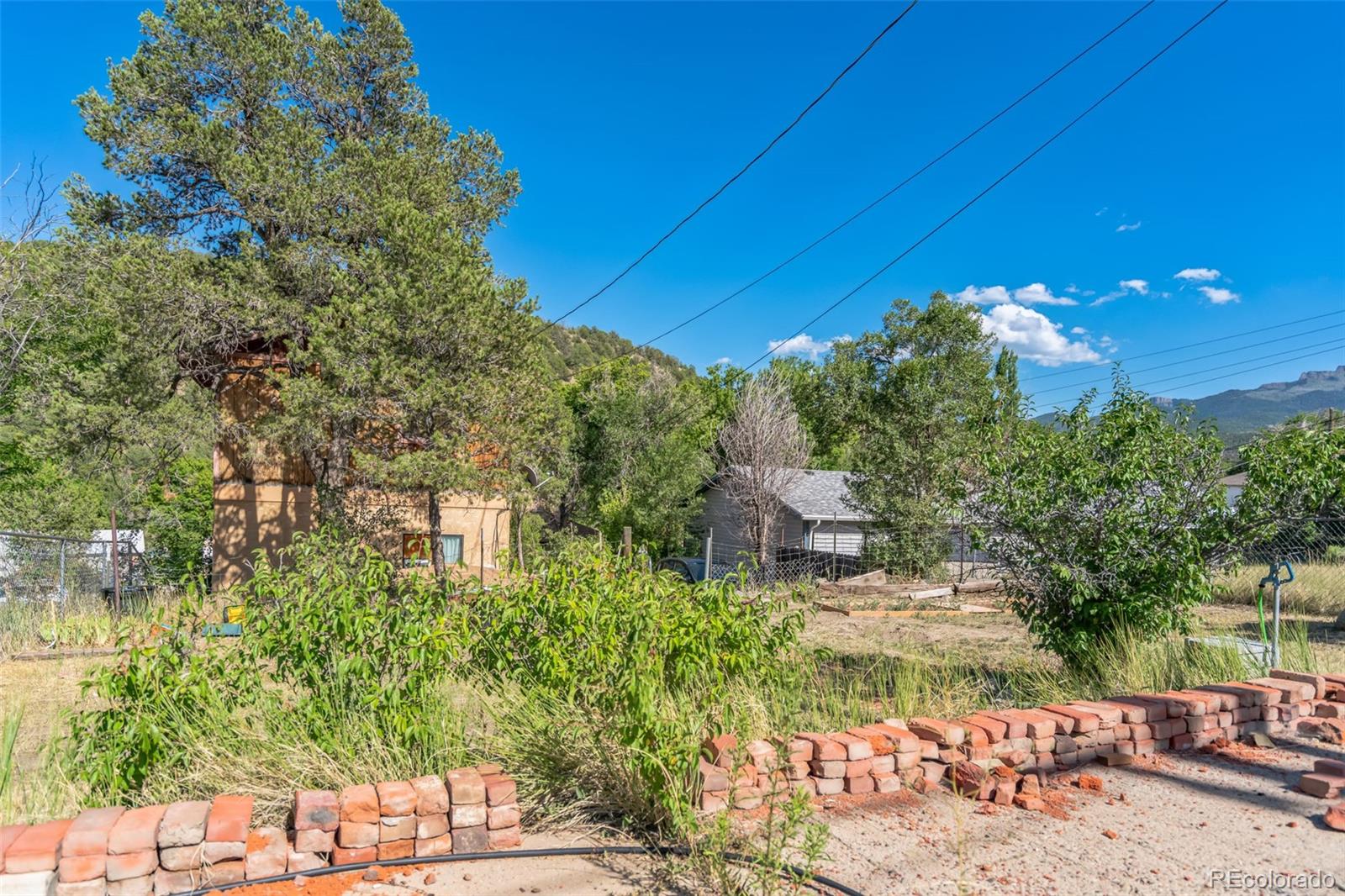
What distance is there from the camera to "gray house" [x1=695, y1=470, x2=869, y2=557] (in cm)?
2219

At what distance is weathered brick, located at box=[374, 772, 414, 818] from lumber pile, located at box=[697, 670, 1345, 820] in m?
1.26

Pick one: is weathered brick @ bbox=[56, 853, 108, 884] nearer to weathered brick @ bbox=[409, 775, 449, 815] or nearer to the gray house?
weathered brick @ bbox=[409, 775, 449, 815]

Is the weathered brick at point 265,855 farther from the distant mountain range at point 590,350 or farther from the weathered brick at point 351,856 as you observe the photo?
the distant mountain range at point 590,350

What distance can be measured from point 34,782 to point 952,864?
172 inches

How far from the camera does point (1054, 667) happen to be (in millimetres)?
7492

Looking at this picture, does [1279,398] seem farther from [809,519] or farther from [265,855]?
[265,855]

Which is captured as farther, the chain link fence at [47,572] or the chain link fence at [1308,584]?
the chain link fence at [1308,584]

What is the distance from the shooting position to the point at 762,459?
66.2ft

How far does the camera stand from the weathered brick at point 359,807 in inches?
125

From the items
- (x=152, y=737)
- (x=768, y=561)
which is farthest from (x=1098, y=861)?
(x=768, y=561)

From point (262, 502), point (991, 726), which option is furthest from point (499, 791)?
point (262, 502)

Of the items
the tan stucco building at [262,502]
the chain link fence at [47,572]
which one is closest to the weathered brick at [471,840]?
the chain link fence at [47,572]
